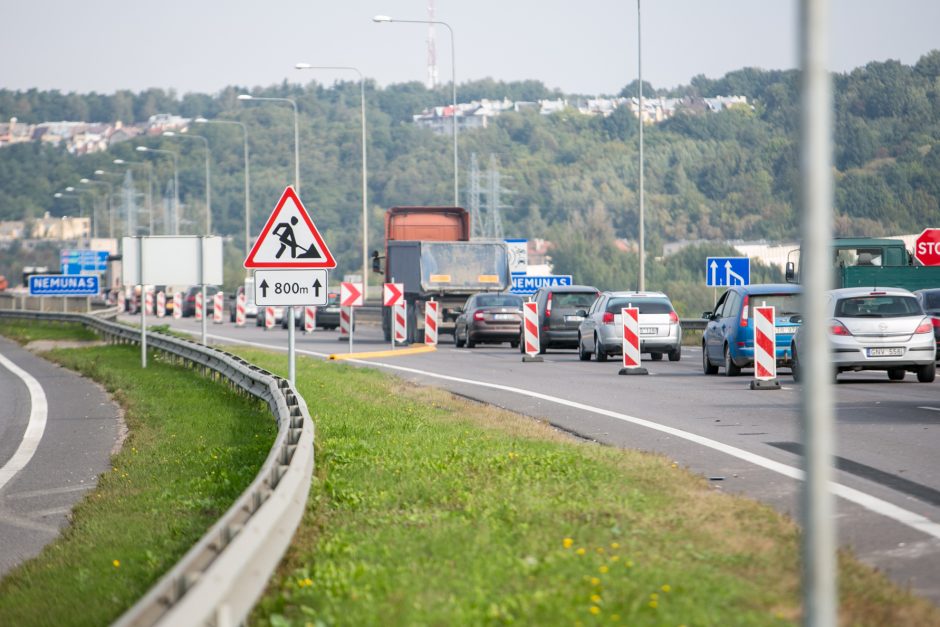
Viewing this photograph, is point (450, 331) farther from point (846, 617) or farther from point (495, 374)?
point (846, 617)

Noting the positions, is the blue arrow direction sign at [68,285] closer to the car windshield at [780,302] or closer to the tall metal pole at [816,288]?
the car windshield at [780,302]

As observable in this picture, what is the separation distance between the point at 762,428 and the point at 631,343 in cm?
1133

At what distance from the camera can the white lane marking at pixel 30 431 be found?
15.0 m

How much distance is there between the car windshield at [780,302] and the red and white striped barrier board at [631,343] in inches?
88.1

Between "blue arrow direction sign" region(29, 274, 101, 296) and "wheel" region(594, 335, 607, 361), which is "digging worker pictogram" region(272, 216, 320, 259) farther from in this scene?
"blue arrow direction sign" region(29, 274, 101, 296)

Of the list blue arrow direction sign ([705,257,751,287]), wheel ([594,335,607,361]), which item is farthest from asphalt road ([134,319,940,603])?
blue arrow direction sign ([705,257,751,287])

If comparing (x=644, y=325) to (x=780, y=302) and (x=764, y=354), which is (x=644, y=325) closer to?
(x=780, y=302)

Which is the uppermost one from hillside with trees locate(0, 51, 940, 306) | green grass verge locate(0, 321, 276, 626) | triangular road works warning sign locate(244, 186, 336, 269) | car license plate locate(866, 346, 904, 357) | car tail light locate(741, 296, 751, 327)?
hillside with trees locate(0, 51, 940, 306)

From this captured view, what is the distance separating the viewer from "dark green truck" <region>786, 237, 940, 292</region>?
37.1 meters

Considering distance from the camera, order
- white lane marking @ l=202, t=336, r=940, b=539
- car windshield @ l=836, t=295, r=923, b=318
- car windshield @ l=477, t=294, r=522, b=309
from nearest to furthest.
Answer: white lane marking @ l=202, t=336, r=940, b=539, car windshield @ l=836, t=295, r=923, b=318, car windshield @ l=477, t=294, r=522, b=309

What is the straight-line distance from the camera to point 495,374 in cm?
2753

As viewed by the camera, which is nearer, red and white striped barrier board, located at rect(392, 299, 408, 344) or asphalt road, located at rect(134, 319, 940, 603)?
asphalt road, located at rect(134, 319, 940, 603)

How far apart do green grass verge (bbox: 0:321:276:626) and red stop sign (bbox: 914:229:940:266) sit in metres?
23.9

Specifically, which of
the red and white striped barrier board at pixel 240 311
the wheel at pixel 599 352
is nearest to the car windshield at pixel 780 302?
the wheel at pixel 599 352
